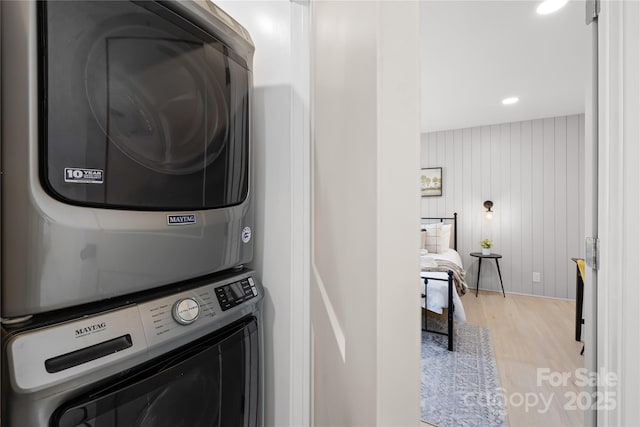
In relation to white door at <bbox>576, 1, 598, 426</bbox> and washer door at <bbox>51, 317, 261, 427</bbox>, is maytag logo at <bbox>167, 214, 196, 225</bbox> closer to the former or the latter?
washer door at <bbox>51, 317, 261, 427</bbox>

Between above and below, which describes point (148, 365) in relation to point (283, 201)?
below

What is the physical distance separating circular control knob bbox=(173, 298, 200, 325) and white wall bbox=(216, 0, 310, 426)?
0.91ft

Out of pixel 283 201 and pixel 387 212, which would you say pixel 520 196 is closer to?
pixel 283 201

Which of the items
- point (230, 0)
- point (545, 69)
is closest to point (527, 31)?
point (545, 69)

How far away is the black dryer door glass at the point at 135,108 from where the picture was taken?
0.42 meters

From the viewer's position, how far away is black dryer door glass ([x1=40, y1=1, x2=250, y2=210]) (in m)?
0.42

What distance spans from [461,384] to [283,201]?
6.75 feet

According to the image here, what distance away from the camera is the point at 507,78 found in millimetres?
2816

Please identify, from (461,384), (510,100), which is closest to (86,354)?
(461,384)

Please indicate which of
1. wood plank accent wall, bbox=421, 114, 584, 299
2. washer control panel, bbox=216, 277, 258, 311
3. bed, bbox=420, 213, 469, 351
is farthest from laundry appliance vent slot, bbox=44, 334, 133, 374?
wood plank accent wall, bbox=421, 114, 584, 299

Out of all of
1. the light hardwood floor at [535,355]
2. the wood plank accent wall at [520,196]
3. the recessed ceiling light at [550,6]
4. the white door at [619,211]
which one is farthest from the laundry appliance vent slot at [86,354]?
the wood plank accent wall at [520,196]

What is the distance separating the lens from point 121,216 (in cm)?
49

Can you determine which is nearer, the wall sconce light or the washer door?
the washer door

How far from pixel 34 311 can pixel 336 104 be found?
509 millimetres
